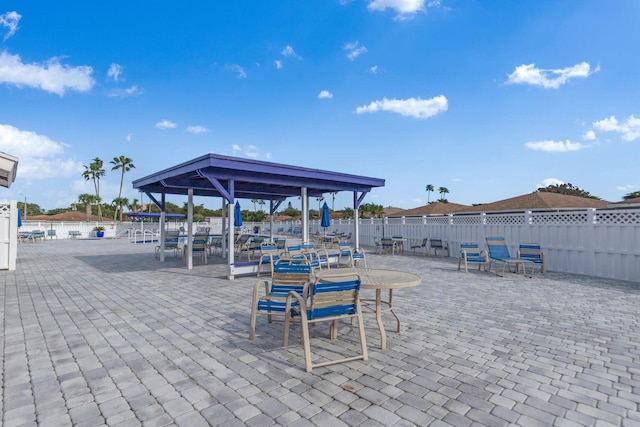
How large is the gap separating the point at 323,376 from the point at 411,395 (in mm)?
735

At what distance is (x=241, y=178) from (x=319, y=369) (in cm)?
632

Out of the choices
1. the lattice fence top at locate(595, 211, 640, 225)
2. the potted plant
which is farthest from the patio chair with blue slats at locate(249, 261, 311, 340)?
the potted plant

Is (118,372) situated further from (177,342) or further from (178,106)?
(178,106)

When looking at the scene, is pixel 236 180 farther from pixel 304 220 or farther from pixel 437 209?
pixel 437 209

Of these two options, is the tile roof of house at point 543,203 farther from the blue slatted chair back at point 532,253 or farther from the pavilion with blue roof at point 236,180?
the pavilion with blue roof at point 236,180

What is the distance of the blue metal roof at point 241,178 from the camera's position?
303 inches

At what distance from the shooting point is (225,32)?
42.7 feet

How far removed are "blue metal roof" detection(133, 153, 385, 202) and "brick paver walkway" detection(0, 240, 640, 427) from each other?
3.14 meters

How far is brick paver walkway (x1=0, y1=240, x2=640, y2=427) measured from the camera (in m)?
2.23

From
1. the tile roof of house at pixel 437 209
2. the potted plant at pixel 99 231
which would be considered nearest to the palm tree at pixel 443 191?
the tile roof of house at pixel 437 209

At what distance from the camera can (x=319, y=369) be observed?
2916mm

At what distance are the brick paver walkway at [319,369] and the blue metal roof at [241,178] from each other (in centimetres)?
314

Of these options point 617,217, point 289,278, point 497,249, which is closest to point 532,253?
point 497,249

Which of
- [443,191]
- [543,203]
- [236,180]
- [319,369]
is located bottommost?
[319,369]
